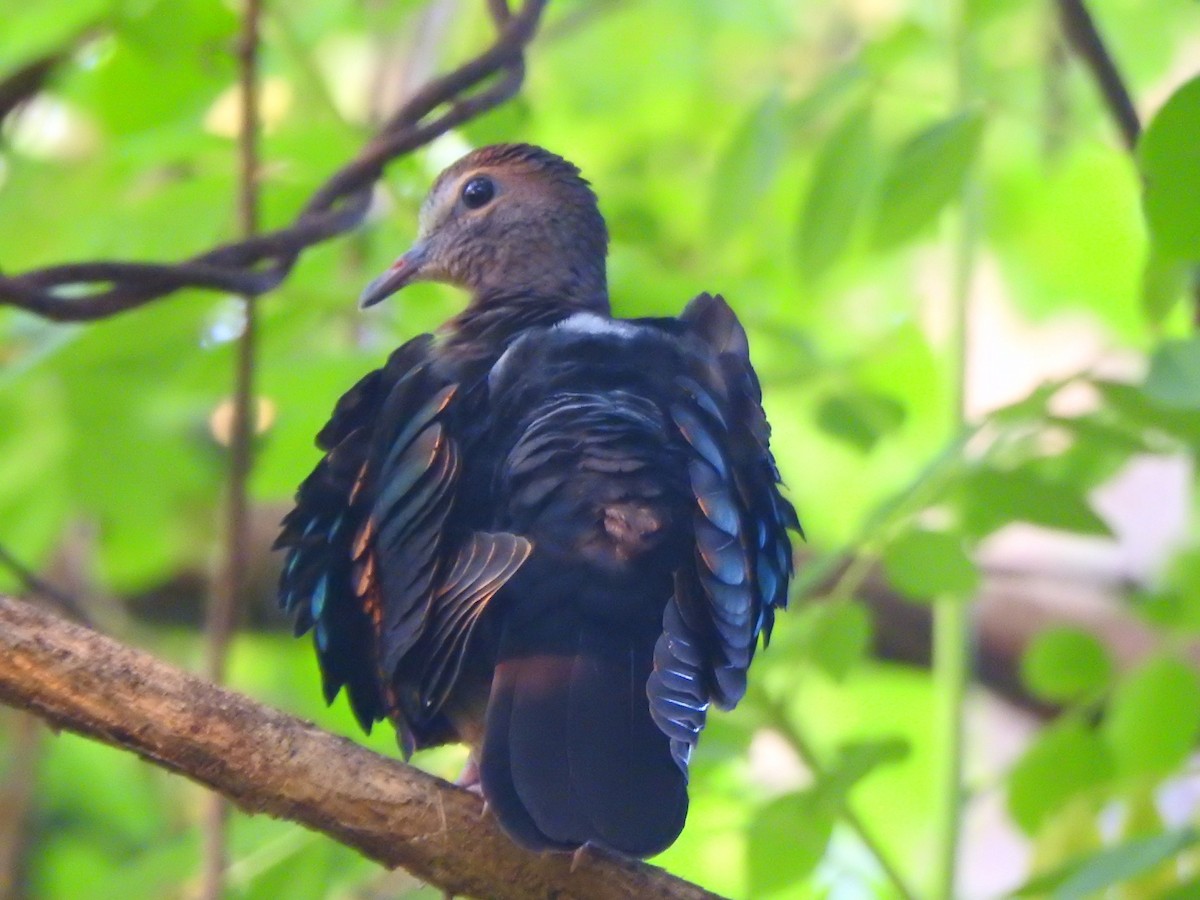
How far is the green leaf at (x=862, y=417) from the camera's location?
2.95 m

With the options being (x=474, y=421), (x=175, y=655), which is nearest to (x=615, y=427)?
(x=474, y=421)

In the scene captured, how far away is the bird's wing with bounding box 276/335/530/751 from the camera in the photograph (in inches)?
76.5

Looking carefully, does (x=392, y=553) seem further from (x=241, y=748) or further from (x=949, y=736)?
(x=949, y=736)

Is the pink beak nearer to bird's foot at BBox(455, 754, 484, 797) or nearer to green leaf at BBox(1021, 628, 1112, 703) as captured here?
bird's foot at BBox(455, 754, 484, 797)

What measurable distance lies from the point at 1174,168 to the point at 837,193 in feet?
3.54

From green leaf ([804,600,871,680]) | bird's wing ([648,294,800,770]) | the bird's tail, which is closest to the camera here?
the bird's tail

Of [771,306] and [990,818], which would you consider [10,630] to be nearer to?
[771,306]

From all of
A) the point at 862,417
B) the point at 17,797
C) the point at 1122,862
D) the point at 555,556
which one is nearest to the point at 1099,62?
the point at 862,417

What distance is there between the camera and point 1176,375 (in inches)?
91.5

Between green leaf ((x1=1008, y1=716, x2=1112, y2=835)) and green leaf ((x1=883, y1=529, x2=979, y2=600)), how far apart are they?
23.1 inches

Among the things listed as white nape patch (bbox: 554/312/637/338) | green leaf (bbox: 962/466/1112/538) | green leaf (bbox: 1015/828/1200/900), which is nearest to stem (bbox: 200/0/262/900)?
white nape patch (bbox: 554/312/637/338)

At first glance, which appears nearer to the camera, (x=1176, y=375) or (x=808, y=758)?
(x=1176, y=375)

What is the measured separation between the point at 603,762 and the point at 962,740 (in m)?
1.46

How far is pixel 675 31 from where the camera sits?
15.0 ft
